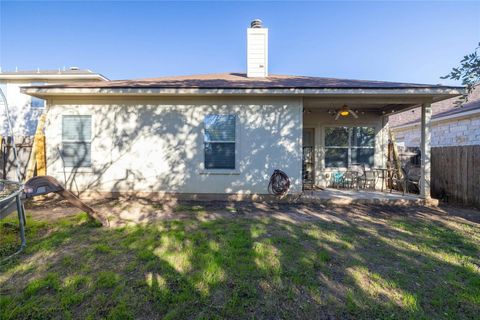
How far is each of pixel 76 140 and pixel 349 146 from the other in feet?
28.7

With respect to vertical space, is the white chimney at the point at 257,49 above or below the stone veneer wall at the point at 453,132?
above

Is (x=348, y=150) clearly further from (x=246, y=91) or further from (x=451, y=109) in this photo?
(x=451, y=109)

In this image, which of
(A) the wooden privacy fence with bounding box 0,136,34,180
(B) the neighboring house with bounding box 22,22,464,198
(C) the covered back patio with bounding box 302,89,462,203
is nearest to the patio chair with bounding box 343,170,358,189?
(C) the covered back patio with bounding box 302,89,462,203

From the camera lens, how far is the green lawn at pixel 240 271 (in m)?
2.31

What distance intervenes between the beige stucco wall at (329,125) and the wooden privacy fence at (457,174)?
158 cm

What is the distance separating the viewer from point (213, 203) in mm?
6652

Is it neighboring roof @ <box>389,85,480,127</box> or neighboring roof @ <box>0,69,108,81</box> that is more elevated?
neighboring roof @ <box>0,69,108,81</box>

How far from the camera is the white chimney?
860 cm

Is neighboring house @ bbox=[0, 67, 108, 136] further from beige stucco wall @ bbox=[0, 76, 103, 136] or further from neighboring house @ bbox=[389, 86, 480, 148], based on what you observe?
neighboring house @ bbox=[389, 86, 480, 148]

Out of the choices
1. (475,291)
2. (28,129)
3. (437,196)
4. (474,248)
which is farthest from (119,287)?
(28,129)

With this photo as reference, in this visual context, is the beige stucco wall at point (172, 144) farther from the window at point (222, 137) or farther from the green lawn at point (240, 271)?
the green lawn at point (240, 271)

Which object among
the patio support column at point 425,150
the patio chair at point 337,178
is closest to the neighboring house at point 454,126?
the patio support column at point 425,150

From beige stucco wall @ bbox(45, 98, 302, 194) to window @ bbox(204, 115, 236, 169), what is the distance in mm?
170

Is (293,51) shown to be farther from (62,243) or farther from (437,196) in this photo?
(62,243)
